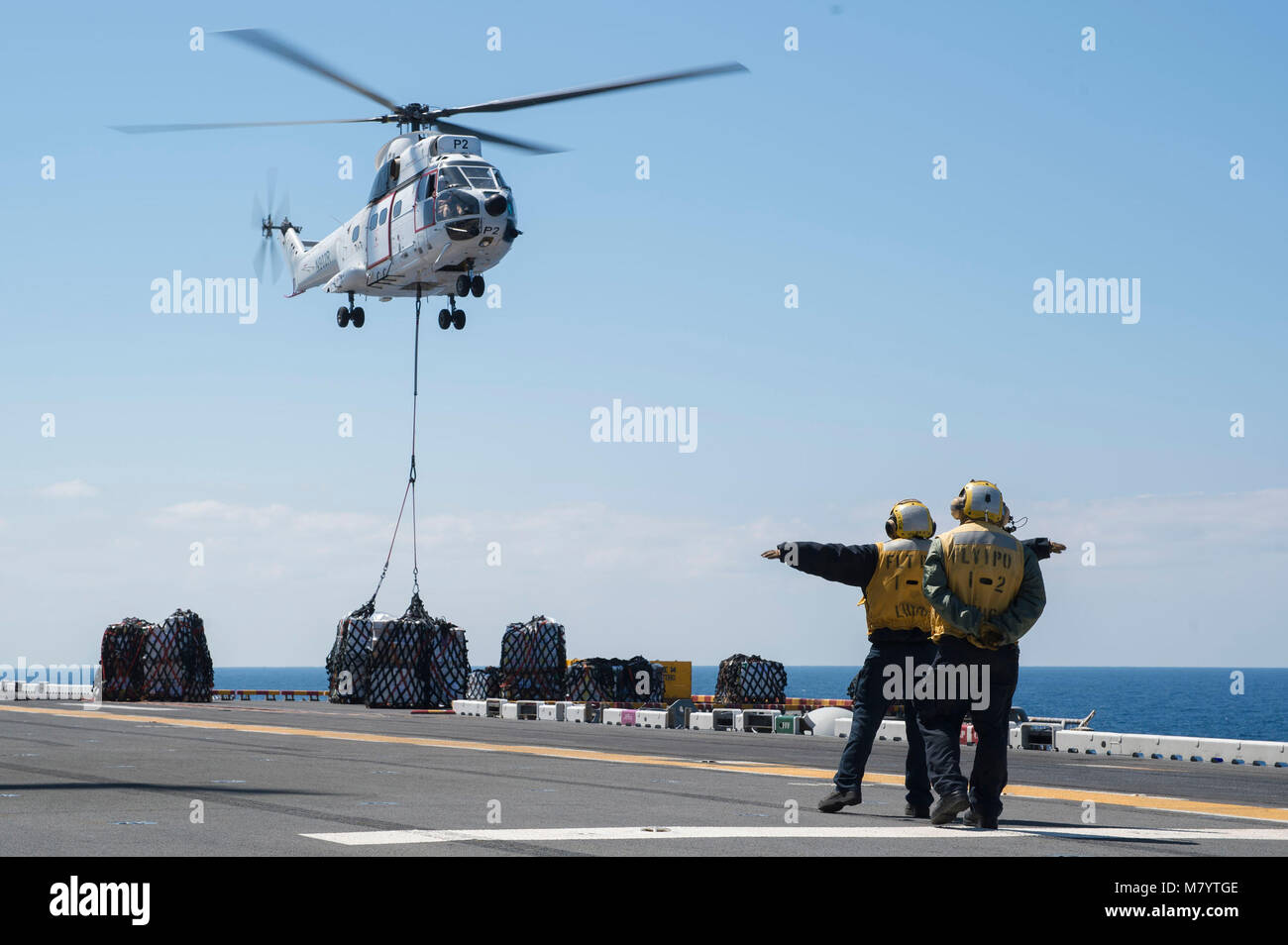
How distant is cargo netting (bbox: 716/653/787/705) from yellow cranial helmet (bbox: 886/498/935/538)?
39.8m

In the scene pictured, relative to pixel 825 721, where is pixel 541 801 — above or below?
above

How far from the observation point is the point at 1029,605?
1109 cm

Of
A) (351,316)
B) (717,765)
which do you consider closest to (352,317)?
(351,316)

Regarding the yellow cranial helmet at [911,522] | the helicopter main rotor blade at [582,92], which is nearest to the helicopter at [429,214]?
the helicopter main rotor blade at [582,92]

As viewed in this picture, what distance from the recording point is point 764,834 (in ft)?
34.2

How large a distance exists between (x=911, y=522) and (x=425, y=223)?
24.1m

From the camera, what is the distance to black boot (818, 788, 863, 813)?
11.9m

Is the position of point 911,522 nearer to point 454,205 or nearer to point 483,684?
point 454,205

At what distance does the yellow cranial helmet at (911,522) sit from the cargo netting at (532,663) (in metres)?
36.2

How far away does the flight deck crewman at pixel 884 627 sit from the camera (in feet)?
39.0

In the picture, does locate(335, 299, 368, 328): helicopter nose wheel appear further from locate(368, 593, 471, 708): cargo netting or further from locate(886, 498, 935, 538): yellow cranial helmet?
locate(886, 498, 935, 538): yellow cranial helmet
